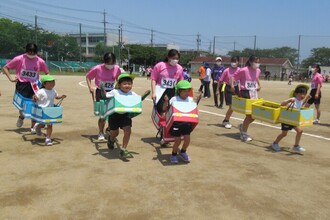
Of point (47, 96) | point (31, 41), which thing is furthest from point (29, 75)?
point (31, 41)

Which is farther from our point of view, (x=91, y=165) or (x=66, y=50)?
(x=66, y=50)

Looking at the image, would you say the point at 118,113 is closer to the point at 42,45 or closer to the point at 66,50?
the point at 42,45

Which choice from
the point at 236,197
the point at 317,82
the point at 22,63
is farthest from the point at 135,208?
the point at 317,82

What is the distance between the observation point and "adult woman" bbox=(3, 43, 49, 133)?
7988 millimetres

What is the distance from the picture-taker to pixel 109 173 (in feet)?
17.6

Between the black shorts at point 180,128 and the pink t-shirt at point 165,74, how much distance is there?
1536mm

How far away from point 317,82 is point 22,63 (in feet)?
27.0

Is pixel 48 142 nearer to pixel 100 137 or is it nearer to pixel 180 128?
pixel 100 137

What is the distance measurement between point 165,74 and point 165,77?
0.20ft

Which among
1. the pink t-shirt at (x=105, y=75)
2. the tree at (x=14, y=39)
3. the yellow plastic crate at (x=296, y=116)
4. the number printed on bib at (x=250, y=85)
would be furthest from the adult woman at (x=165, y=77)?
the tree at (x=14, y=39)

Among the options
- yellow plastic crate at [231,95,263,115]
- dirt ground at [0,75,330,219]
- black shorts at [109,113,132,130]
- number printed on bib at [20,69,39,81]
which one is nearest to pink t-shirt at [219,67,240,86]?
yellow plastic crate at [231,95,263,115]

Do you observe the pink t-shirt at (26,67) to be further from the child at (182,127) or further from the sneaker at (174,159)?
the sneaker at (174,159)

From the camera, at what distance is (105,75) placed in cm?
731

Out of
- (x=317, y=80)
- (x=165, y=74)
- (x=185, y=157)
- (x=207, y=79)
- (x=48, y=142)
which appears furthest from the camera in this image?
(x=207, y=79)
